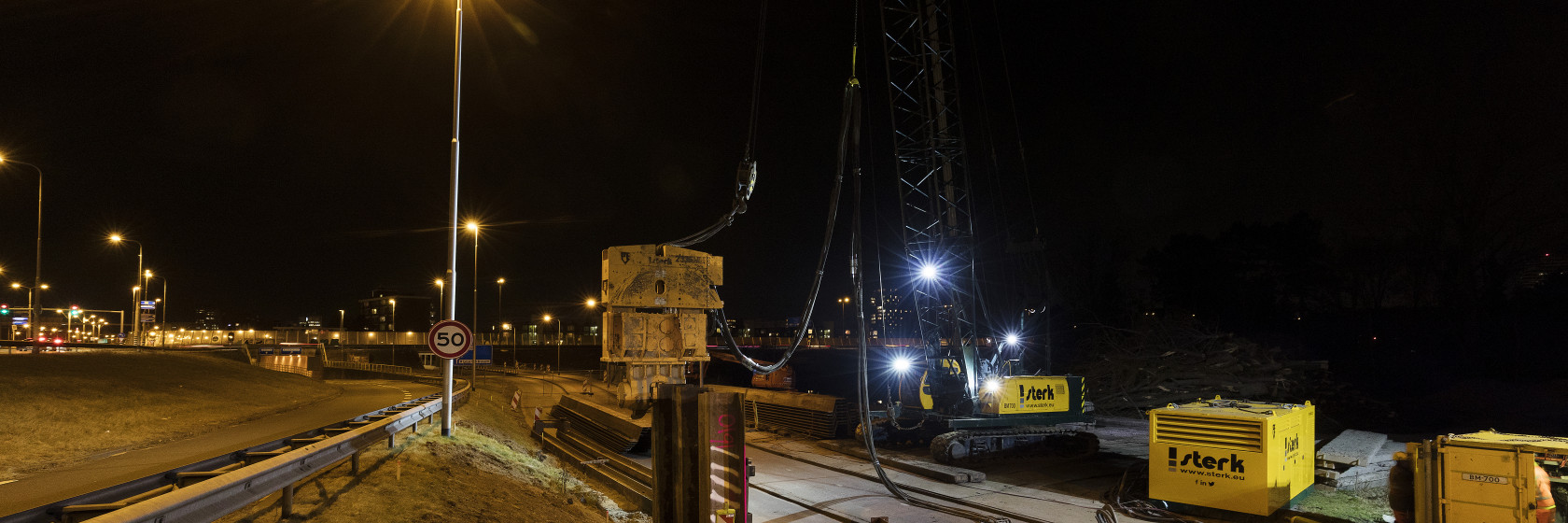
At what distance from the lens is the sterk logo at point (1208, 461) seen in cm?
1108

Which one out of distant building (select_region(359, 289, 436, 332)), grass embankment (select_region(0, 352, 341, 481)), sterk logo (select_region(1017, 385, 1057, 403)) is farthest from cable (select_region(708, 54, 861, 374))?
distant building (select_region(359, 289, 436, 332))

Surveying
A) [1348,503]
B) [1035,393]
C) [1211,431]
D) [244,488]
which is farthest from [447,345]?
[1348,503]

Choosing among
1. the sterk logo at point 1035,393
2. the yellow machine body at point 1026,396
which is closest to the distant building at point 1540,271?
the yellow machine body at point 1026,396

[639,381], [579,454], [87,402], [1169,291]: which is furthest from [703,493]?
[1169,291]

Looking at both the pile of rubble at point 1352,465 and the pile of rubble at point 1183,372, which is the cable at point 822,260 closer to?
the pile of rubble at point 1352,465

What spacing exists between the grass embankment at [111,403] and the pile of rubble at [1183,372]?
28.6 meters

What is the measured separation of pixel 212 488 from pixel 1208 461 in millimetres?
11838

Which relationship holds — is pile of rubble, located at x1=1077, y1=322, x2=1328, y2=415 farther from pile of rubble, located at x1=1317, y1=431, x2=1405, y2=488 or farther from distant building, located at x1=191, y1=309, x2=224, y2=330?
distant building, located at x1=191, y1=309, x2=224, y2=330

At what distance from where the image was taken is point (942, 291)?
23891 mm

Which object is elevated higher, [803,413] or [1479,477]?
[1479,477]

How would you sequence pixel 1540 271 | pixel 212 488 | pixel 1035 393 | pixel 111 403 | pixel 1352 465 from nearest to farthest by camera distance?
pixel 212 488 → pixel 1352 465 → pixel 111 403 → pixel 1035 393 → pixel 1540 271

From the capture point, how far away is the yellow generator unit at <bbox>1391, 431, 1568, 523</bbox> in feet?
26.9

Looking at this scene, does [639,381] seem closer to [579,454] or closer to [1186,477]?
[1186,477]

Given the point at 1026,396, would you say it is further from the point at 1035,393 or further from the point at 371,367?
the point at 371,367
